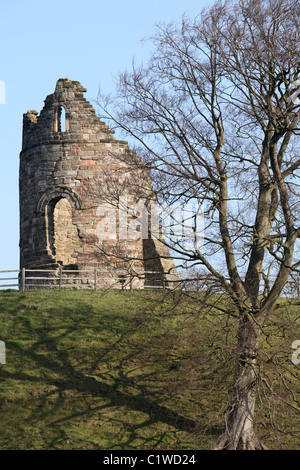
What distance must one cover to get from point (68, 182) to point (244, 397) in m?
13.8

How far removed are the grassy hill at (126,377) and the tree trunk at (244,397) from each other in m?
0.26

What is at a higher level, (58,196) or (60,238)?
(58,196)

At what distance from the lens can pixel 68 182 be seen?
2559 cm

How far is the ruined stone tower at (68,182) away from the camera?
25.3 m

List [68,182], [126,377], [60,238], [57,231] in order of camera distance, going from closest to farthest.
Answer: [126,377]
[68,182]
[60,238]
[57,231]

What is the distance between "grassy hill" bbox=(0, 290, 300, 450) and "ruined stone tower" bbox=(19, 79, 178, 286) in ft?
14.8

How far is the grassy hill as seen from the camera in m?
13.9

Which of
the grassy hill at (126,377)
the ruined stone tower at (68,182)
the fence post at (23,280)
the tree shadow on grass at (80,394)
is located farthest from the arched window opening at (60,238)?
the tree shadow on grass at (80,394)

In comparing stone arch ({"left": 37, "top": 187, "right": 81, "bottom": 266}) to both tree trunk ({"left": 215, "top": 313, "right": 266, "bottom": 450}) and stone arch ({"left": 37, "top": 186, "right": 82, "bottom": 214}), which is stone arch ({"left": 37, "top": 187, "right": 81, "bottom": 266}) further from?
tree trunk ({"left": 215, "top": 313, "right": 266, "bottom": 450})

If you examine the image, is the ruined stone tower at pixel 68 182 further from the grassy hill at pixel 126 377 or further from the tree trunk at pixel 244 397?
the tree trunk at pixel 244 397

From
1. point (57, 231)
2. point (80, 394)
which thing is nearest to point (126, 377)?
point (80, 394)

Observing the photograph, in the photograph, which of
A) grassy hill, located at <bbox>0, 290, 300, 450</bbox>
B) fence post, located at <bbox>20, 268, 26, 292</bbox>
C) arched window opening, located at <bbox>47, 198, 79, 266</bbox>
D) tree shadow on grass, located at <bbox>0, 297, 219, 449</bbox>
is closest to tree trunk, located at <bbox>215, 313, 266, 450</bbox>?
grassy hill, located at <bbox>0, 290, 300, 450</bbox>

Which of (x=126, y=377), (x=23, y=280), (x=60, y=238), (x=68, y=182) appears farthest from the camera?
(x=60, y=238)

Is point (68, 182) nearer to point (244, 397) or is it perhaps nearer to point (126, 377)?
point (126, 377)
